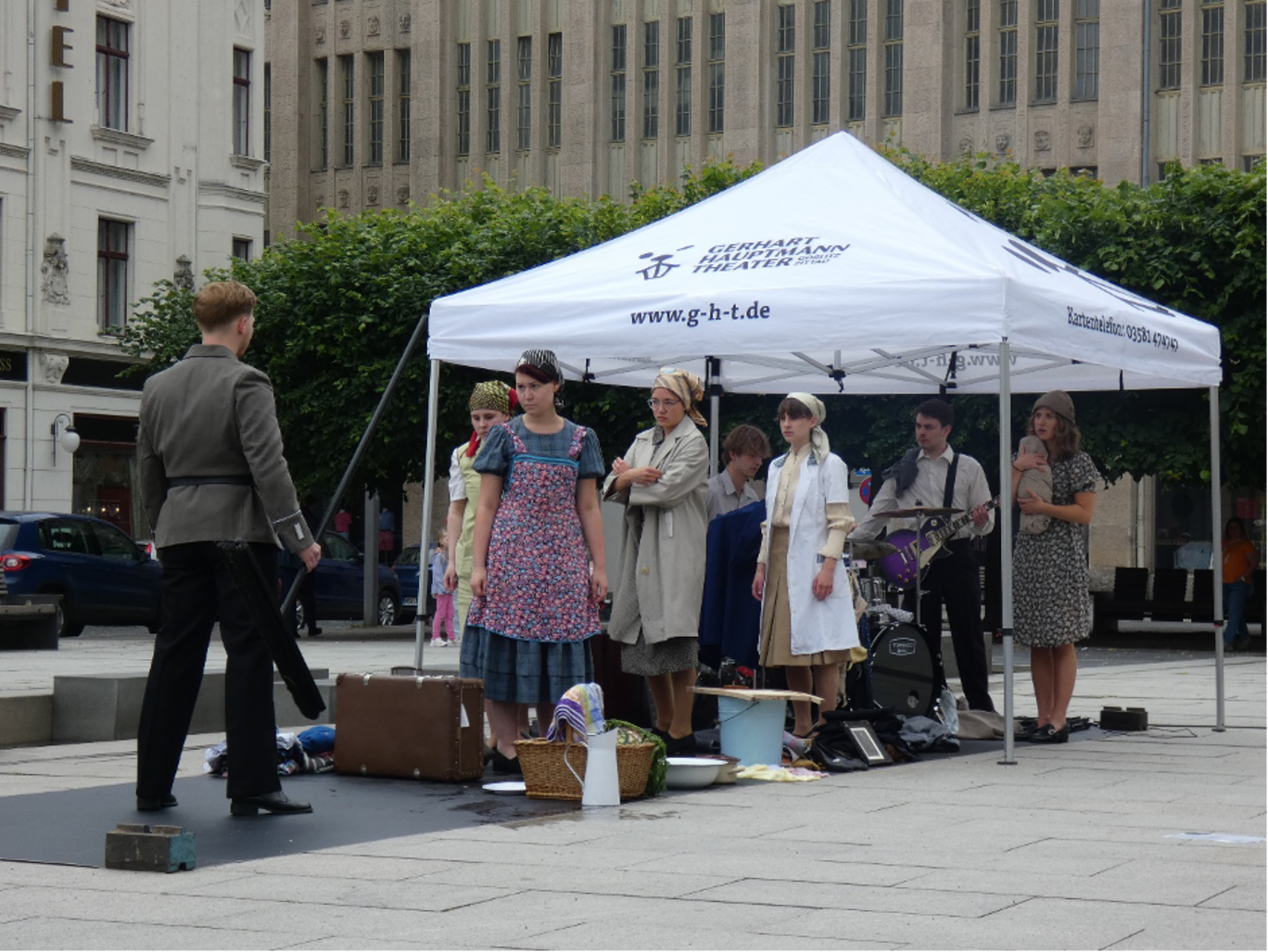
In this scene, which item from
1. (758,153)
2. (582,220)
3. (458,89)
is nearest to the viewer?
(582,220)

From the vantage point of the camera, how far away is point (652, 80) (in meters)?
46.8

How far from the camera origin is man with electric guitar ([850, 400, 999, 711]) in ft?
36.3

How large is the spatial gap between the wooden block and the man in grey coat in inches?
44.3

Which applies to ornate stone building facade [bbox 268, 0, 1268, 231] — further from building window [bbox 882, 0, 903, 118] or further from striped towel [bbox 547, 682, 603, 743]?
striped towel [bbox 547, 682, 603, 743]

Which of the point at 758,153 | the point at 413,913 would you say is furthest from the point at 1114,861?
the point at 758,153

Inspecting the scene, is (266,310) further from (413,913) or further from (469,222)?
(413,913)

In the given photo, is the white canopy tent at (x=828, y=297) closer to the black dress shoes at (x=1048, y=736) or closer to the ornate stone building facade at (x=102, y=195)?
the black dress shoes at (x=1048, y=736)

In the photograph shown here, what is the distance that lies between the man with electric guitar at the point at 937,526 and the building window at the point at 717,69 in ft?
115

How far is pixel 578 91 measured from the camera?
4722 cm

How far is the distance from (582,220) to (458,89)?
20.8 m

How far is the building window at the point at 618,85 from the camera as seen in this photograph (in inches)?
1854

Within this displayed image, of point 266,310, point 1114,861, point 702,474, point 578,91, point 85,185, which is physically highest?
point 578,91

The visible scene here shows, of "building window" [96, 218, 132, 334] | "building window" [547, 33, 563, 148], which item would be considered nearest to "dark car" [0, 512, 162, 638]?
"building window" [96, 218, 132, 334]

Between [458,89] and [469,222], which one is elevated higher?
[458,89]
